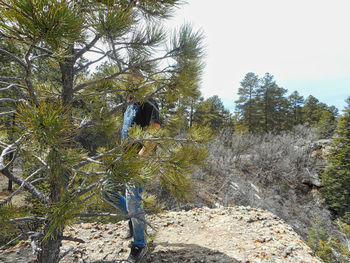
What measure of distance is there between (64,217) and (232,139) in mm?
12805

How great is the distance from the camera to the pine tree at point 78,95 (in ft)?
2.87

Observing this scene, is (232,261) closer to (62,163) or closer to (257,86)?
(62,163)

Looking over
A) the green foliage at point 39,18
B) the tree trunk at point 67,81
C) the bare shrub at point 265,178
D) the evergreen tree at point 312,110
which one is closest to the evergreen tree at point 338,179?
the bare shrub at point 265,178

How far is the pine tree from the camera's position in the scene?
0.88 meters

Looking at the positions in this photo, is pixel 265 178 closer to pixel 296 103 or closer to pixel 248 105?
pixel 248 105

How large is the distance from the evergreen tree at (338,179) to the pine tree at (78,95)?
14203 millimetres

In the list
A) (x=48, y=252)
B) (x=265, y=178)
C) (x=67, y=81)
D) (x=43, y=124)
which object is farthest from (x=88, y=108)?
(x=265, y=178)

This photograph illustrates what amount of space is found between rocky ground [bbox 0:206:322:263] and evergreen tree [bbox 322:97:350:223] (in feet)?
39.0

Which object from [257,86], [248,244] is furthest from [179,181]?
[257,86]

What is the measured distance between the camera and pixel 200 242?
2869 millimetres

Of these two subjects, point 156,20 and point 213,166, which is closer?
Result: point 156,20

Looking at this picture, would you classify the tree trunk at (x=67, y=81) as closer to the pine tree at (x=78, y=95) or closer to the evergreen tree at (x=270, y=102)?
the pine tree at (x=78, y=95)

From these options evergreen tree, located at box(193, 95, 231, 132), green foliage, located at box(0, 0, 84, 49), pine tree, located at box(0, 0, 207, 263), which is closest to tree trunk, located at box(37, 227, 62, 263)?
pine tree, located at box(0, 0, 207, 263)

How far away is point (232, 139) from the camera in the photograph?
1327cm
